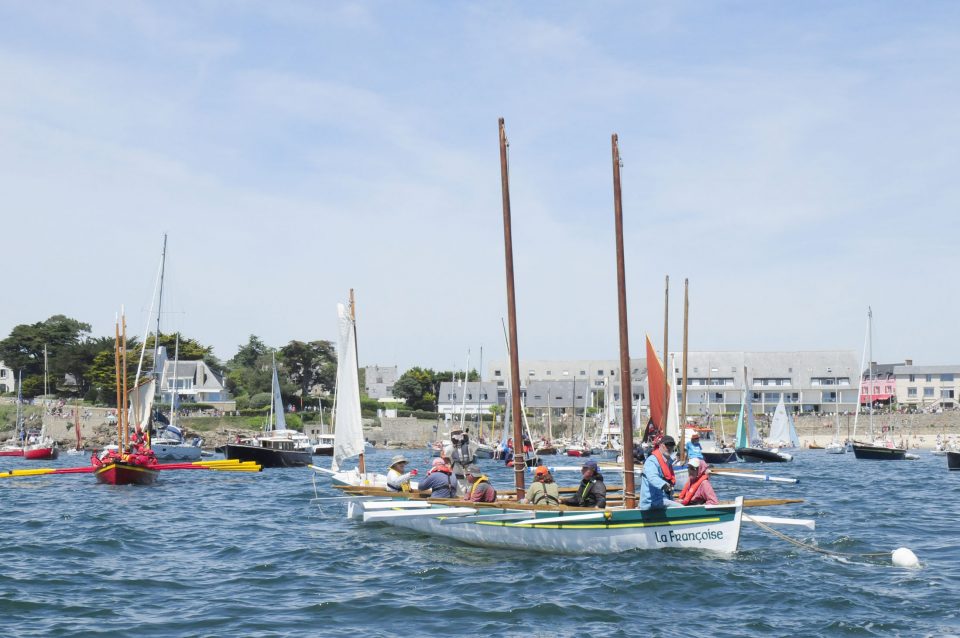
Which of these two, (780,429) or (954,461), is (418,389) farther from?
(954,461)

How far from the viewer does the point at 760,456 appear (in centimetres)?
7131

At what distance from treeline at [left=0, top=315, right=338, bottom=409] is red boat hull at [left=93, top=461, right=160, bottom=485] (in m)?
77.8

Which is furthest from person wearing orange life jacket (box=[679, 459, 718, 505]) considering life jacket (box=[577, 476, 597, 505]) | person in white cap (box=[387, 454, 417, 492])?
person in white cap (box=[387, 454, 417, 492])

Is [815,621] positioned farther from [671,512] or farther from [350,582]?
[350,582]

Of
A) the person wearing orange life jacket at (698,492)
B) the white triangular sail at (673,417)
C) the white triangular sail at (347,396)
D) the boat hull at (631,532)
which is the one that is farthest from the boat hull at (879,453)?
the boat hull at (631,532)

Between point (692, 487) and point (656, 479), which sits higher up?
point (656, 479)

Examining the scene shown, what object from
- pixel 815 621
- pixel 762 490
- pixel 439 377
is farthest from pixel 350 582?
pixel 439 377

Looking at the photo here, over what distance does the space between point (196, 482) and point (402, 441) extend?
70080 millimetres

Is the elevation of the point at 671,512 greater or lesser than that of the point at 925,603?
greater

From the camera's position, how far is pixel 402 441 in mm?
116625

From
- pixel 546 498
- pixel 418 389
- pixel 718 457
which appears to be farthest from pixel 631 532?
pixel 418 389

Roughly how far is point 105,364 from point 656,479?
112 m

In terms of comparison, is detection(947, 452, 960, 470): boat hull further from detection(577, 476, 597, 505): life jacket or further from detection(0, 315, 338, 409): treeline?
detection(0, 315, 338, 409): treeline

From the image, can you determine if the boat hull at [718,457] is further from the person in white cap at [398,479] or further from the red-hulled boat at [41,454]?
the red-hulled boat at [41,454]
